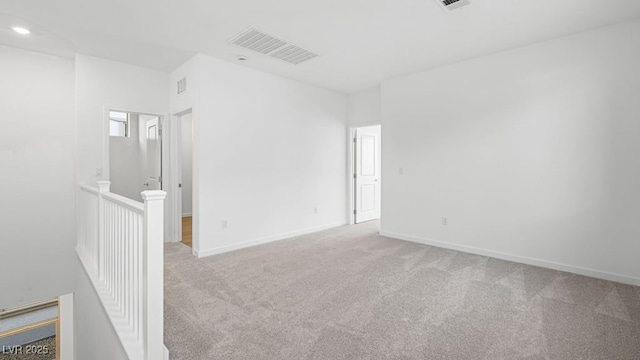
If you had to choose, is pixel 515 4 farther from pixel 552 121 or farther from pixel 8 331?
pixel 8 331

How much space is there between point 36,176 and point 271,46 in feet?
11.7

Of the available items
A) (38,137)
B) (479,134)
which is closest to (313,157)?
(479,134)

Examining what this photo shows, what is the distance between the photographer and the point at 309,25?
303 cm

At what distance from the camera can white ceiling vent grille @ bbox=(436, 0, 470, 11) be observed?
2.61m

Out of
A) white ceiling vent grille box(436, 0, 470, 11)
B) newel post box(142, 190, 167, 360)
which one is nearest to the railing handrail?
newel post box(142, 190, 167, 360)

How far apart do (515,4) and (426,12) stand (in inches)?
30.6

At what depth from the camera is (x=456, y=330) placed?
2.12m

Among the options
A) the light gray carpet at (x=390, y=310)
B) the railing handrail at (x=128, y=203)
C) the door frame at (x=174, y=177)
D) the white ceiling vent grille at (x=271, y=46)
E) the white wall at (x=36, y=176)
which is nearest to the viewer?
the railing handrail at (x=128, y=203)

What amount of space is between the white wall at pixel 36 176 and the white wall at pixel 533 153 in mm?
4943

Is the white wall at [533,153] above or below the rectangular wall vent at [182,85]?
below

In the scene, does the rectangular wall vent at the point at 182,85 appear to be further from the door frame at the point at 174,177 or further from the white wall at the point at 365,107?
the white wall at the point at 365,107

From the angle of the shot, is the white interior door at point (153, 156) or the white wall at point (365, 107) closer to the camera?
the white interior door at point (153, 156)

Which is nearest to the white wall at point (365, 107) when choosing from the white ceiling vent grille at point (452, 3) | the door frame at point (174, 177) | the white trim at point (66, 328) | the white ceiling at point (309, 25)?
the white ceiling at point (309, 25)

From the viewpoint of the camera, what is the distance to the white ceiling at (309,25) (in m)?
2.67
